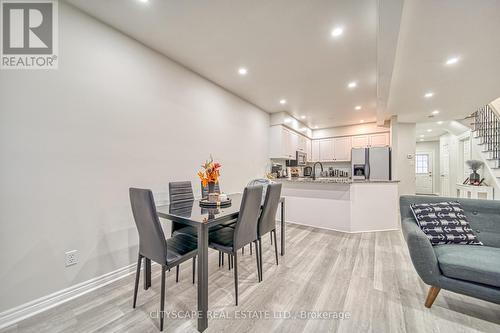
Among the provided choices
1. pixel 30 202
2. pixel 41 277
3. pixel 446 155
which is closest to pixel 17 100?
pixel 30 202

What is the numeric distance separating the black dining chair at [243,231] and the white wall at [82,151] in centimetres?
112

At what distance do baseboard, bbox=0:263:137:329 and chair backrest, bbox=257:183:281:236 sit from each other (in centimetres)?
158

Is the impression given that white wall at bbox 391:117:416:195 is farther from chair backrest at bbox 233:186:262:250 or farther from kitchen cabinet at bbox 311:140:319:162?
chair backrest at bbox 233:186:262:250

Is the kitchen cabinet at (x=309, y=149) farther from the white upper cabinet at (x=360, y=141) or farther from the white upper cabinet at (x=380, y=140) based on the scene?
the white upper cabinet at (x=380, y=140)

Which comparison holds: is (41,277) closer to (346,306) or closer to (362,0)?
(346,306)

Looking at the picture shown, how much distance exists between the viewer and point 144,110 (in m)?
2.42

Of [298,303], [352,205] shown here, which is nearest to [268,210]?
[298,303]

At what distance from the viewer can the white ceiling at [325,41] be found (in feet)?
6.06

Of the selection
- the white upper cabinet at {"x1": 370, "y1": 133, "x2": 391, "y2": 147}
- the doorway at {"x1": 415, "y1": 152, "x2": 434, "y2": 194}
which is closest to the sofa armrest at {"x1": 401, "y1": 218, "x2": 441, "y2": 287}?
the white upper cabinet at {"x1": 370, "y1": 133, "x2": 391, "y2": 147}

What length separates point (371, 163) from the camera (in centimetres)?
549

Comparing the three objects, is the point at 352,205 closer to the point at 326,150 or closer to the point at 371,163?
the point at 371,163

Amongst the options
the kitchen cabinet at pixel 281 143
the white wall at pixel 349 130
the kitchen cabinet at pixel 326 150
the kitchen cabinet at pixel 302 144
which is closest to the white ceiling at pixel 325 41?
the kitchen cabinet at pixel 281 143

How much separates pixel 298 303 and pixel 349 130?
593 cm

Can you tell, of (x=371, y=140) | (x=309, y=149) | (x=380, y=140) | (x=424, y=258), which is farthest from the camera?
(x=309, y=149)
